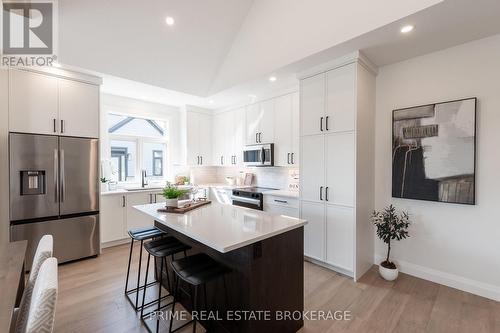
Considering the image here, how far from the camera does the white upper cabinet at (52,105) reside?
2.85 meters

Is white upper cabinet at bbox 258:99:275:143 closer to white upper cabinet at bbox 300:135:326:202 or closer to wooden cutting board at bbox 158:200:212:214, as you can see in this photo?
white upper cabinet at bbox 300:135:326:202

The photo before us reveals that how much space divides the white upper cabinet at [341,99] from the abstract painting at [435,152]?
2.27 ft

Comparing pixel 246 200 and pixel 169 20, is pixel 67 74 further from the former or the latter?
pixel 246 200

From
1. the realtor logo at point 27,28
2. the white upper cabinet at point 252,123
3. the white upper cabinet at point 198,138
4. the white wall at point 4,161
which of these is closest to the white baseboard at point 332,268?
the white upper cabinet at point 252,123

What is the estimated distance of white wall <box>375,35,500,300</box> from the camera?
238cm

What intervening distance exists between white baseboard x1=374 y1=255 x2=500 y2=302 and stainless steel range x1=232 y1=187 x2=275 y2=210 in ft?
6.77

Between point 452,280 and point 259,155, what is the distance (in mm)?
3090

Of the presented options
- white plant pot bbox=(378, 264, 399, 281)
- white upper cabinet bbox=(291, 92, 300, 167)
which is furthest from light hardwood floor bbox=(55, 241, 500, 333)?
white upper cabinet bbox=(291, 92, 300, 167)

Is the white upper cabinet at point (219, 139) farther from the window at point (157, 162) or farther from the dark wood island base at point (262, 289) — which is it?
the dark wood island base at point (262, 289)

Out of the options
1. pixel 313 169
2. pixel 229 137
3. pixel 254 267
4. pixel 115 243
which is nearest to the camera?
pixel 254 267

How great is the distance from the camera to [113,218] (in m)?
3.80

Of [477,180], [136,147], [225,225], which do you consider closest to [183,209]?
[225,225]

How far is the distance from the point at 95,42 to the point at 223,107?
2641 millimetres

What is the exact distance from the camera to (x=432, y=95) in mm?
2727
